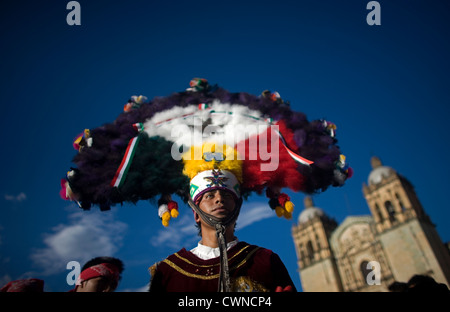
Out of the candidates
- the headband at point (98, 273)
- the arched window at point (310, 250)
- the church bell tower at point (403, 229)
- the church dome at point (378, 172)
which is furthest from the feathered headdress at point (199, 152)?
the arched window at point (310, 250)

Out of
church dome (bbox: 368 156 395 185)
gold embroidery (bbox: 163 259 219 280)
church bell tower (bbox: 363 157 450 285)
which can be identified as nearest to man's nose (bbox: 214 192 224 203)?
gold embroidery (bbox: 163 259 219 280)

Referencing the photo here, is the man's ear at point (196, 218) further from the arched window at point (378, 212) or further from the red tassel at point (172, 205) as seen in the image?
the arched window at point (378, 212)

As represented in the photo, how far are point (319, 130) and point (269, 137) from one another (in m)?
0.76

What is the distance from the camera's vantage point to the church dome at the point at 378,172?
3084 cm

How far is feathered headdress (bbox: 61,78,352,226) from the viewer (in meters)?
3.41

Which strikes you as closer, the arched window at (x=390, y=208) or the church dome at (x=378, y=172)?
the arched window at (x=390, y=208)

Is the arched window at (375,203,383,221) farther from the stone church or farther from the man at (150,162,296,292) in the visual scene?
the man at (150,162,296,292)

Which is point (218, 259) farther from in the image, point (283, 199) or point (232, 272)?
point (283, 199)

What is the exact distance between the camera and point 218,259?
2.96m

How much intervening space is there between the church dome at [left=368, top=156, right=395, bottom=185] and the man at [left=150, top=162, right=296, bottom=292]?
3192 cm

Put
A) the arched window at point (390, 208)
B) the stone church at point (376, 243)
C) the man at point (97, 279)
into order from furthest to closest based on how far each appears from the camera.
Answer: the arched window at point (390, 208) → the stone church at point (376, 243) → the man at point (97, 279)

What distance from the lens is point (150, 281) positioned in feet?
9.57
